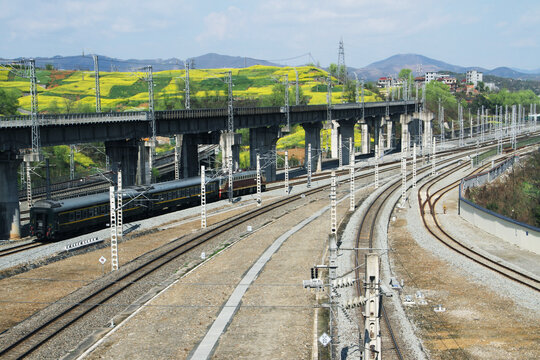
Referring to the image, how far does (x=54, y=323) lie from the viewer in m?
28.9

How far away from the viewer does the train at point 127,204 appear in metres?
47.8

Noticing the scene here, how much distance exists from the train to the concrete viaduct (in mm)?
6218

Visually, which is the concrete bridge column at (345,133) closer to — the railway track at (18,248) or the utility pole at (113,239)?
the railway track at (18,248)

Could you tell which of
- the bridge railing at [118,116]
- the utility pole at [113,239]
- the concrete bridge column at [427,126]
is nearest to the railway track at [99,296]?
the utility pole at [113,239]

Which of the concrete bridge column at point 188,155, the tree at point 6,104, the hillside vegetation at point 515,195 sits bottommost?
the hillside vegetation at point 515,195

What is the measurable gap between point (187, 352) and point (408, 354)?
31.5 ft

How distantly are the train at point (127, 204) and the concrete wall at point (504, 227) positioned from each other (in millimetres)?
28340

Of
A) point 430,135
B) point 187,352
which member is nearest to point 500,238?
point 187,352

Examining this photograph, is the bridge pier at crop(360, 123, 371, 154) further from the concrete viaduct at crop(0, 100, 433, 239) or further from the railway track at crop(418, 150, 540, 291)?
the railway track at crop(418, 150, 540, 291)

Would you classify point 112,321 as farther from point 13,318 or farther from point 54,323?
point 13,318

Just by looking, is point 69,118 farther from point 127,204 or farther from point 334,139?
point 334,139

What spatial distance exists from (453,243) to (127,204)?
30.2 meters

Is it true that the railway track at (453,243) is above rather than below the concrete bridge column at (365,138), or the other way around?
below

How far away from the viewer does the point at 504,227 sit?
50000 millimetres
